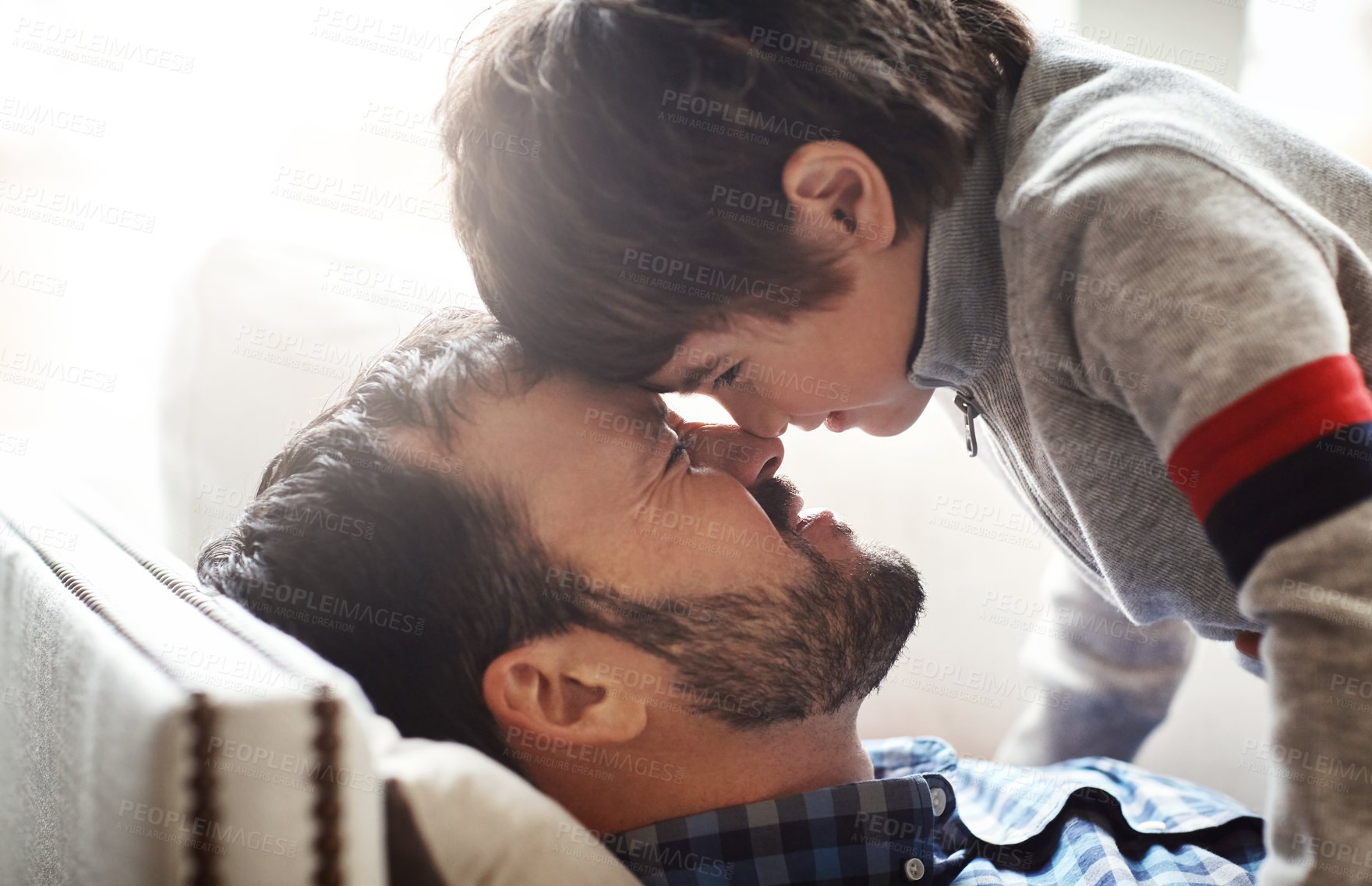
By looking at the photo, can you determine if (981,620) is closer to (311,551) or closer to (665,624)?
(665,624)

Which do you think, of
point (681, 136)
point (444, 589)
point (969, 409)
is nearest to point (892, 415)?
point (969, 409)

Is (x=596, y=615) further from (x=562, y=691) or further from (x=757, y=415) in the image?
(x=757, y=415)

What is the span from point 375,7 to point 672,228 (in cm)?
82

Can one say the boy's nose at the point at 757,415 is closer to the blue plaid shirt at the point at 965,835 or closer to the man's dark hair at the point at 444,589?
the man's dark hair at the point at 444,589

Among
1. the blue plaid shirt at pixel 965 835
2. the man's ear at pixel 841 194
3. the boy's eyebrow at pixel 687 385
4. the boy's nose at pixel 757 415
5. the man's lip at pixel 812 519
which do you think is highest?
the man's ear at pixel 841 194

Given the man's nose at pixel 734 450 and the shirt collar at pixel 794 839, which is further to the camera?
the man's nose at pixel 734 450

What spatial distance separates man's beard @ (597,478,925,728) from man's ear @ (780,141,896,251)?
0.32 metres

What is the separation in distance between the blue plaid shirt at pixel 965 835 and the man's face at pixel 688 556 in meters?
0.11

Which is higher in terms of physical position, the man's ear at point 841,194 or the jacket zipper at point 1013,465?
the man's ear at point 841,194

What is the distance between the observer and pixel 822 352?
0.95m

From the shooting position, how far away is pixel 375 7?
1.43 metres

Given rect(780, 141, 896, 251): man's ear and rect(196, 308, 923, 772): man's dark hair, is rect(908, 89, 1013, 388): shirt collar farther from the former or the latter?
rect(196, 308, 923, 772): man's dark hair

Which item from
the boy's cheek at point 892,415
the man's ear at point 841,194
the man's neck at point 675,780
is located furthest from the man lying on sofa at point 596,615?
the man's ear at point 841,194

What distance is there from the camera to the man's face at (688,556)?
936mm
